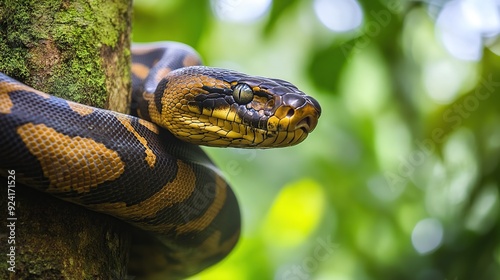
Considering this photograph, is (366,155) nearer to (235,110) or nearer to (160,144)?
(235,110)

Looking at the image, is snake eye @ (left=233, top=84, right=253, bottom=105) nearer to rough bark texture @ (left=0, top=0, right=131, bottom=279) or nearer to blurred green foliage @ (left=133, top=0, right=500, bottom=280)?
rough bark texture @ (left=0, top=0, right=131, bottom=279)

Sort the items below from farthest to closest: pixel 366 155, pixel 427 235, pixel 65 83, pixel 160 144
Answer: pixel 366 155 → pixel 427 235 → pixel 160 144 → pixel 65 83

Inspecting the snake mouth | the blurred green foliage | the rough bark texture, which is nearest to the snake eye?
the snake mouth

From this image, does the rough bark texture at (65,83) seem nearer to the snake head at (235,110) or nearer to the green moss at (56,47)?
the green moss at (56,47)

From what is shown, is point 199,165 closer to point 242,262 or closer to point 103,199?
point 103,199

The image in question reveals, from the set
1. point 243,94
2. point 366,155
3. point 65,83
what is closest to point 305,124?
point 243,94

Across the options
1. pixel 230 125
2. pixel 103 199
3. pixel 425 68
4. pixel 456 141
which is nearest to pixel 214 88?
pixel 230 125

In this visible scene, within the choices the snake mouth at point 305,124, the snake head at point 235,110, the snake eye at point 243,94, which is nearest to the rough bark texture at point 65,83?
the snake head at point 235,110
